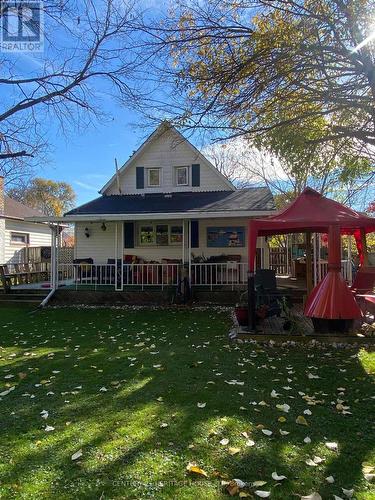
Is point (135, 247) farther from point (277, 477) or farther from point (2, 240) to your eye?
point (277, 477)

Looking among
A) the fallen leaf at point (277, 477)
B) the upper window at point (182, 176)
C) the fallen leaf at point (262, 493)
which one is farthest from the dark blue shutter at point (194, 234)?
the fallen leaf at point (262, 493)

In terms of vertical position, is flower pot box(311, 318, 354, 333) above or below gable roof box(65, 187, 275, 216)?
below

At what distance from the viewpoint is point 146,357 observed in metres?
6.36

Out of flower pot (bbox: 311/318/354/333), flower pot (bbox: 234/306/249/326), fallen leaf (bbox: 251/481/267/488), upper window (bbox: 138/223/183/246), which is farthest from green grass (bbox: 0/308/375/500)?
upper window (bbox: 138/223/183/246)

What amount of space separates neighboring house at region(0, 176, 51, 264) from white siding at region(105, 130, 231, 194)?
6.15m

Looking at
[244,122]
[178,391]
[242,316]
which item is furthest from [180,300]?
[178,391]

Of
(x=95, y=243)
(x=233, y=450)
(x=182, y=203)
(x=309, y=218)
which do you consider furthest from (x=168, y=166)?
(x=233, y=450)

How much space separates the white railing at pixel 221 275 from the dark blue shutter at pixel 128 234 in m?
2.99

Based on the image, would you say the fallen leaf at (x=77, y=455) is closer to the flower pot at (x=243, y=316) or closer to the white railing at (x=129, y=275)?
the flower pot at (x=243, y=316)

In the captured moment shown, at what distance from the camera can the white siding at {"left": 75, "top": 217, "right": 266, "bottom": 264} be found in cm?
1515

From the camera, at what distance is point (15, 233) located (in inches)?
894

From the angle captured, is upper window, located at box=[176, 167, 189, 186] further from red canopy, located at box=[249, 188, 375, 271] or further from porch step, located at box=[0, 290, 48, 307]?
red canopy, located at box=[249, 188, 375, 271]

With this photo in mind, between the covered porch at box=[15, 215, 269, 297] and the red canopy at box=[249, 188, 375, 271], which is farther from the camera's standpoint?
the covered porch at box=[15, 215, 269, 297]

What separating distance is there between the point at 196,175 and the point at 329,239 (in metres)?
9.76
